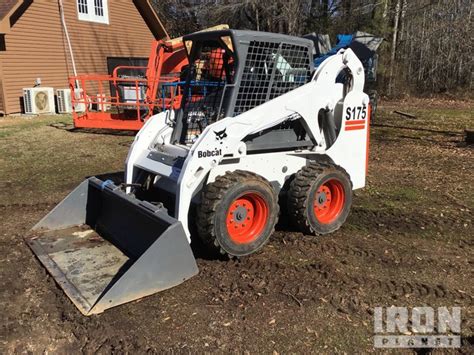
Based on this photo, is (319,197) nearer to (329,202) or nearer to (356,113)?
(329,202)

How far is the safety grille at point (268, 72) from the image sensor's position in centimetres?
444

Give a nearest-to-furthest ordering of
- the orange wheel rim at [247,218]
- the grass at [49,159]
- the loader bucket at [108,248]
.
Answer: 1. the loader bucket at [108,248]
2. the orange wheel rim at [247,218]
3. the grass at [49,159]

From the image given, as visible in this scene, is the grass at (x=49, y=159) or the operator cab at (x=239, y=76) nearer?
the operator cab at (x=239, y=76)

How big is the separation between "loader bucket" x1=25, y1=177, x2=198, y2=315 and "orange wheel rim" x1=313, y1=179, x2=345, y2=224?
1718 mm

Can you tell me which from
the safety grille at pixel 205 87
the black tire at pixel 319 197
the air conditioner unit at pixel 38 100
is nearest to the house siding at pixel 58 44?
the air conditioner unit at pixel 38 100

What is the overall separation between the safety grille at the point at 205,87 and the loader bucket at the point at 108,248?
1128 mm

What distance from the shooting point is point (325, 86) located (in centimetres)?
478

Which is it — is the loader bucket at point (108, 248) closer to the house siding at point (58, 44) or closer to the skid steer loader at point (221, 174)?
the skid steer loader at point (221, 174)

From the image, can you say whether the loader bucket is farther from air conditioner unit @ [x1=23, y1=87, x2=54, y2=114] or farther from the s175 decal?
air conditioner unit @ [x1=23, y1=87, x2=54, y2=114]

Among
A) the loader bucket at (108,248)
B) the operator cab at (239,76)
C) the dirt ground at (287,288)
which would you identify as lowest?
the dirt ground at (287,288)

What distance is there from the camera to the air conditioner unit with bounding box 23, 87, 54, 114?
1568 centimetres

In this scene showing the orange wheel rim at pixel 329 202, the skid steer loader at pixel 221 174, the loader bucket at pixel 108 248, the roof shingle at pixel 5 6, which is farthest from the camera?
the roof shingle at pixel 5 6

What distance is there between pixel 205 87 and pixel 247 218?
166 cm

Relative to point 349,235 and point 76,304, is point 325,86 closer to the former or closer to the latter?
point 349,235
